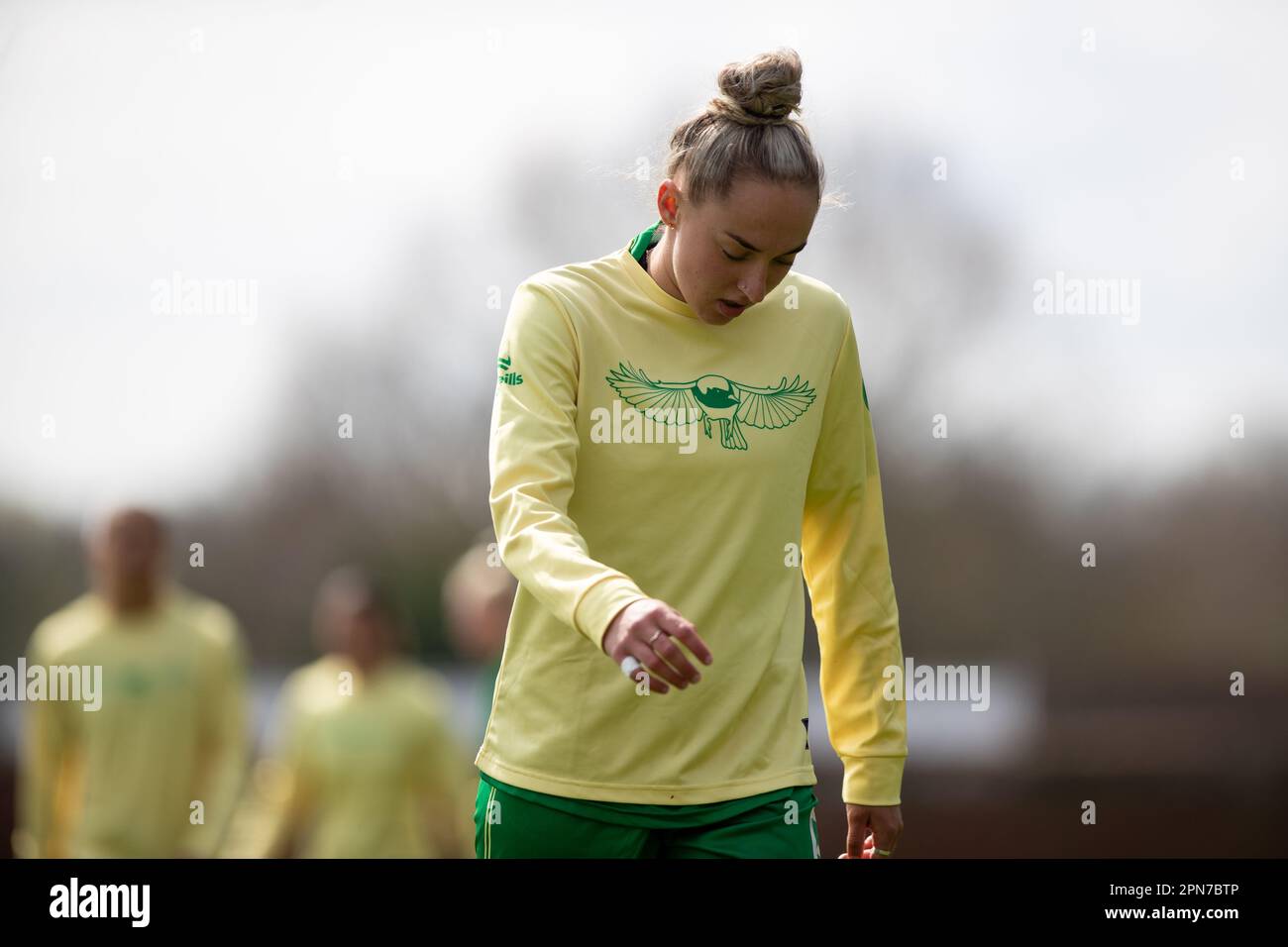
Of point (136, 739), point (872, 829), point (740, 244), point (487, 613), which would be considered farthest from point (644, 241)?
point (136, 739)

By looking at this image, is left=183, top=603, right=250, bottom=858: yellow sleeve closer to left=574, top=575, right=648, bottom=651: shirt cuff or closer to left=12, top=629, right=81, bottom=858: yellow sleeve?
left=12, top=629, right=81, bottom=858: yellow sleeve

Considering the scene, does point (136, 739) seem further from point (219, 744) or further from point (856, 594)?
point (856, 594)

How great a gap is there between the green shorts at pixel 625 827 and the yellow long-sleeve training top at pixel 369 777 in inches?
81.3

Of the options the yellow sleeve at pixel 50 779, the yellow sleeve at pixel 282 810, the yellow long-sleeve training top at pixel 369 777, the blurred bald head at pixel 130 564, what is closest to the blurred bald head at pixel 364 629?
the yellow long-sleeve training top at pixel 369 777

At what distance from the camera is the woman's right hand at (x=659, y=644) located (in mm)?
1613

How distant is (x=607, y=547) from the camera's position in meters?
2.03

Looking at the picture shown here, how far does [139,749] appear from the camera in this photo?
4172mm

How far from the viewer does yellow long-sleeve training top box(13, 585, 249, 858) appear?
4.04 meters

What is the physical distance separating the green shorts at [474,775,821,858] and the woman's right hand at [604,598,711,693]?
0.44 m

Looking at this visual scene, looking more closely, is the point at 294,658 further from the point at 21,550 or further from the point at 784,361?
the point at 784,361

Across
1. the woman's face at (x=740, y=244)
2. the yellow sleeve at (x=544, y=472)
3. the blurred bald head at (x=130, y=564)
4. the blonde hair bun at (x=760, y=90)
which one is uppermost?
the blonde hair bun at (x=760, y=90)

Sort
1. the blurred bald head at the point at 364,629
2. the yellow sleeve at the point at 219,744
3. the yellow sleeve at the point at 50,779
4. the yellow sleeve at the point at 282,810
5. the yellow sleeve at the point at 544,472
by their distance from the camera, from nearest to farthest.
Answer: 1. the yellow sleeve at the point at 544,472
2. the yellow sleeve at the point at 50,779
3. the yellow sleeve at the point at 219,744
4. the yellow sleeve at the point at 282,810
5. the blurred bald head at the point at 364,629

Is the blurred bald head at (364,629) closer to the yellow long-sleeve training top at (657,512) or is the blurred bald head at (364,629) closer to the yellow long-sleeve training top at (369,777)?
the yellow long-sleeve training top at (369,777)

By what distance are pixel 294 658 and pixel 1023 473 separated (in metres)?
6.16
